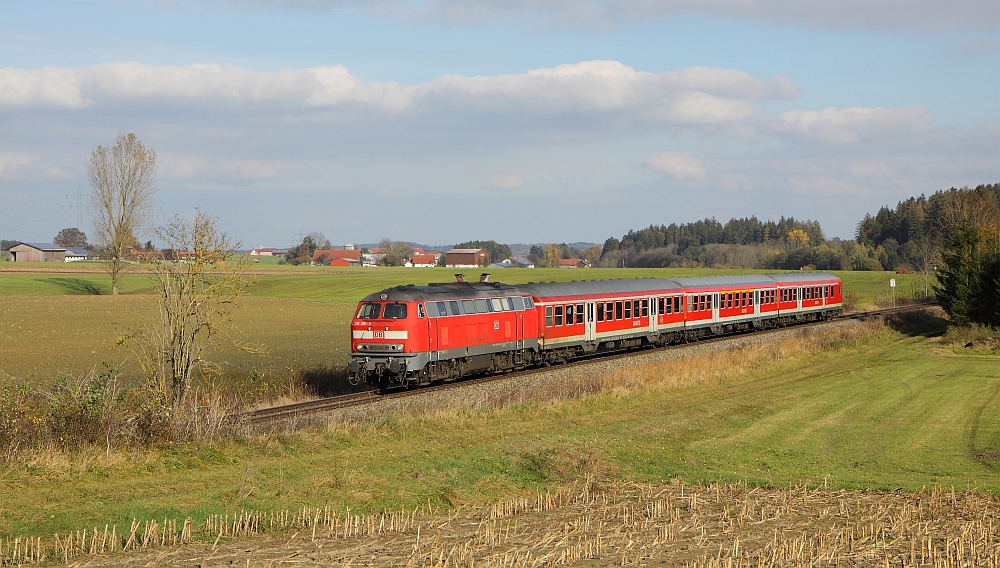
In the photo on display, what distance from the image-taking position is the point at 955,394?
32.9m

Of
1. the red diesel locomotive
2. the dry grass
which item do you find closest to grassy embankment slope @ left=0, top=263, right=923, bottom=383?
the red diesel locomotive

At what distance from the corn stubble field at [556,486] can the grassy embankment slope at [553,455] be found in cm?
7

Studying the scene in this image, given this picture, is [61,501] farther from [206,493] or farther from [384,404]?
[384,404]

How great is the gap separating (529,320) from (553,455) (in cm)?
1522

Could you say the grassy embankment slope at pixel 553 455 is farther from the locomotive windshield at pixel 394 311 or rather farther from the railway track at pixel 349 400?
the locomotive windshield at pixel 394 311

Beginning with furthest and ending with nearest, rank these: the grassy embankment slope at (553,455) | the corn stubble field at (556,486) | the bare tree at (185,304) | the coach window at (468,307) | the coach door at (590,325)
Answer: the coach door at (590,325), the coach window at (468,307), the bare tree at (185,304), the grassy embankment slope at (553,455), the corn stubble field at (556,486)

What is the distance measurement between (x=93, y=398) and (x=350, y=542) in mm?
7586

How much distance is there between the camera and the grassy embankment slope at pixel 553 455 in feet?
51.0

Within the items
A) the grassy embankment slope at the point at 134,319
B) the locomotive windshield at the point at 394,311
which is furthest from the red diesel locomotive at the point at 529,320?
the grassy embankment slope at the point at 134,319

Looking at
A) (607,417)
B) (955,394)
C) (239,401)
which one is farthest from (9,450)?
(955,394)

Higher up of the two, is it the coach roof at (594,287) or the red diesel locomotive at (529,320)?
the coach roof at (594,287)

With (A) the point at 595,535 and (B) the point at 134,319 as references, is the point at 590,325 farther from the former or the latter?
(B) the point at 134,319

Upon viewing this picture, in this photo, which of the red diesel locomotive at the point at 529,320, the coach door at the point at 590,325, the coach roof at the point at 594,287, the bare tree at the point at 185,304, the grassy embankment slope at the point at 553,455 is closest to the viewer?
the grassy embankment slope at the point at 553,455

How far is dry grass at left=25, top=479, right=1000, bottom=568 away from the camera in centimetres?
1223
